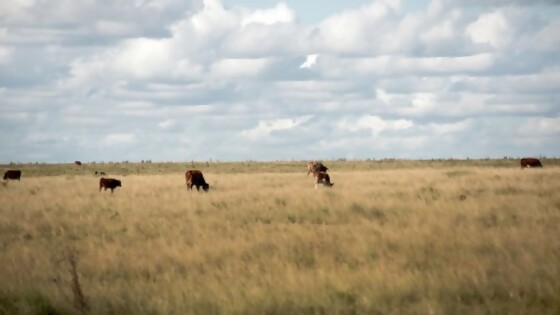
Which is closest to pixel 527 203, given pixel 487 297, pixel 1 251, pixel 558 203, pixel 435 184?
pixel 558 203

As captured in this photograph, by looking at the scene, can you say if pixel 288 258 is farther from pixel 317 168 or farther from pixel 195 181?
pixel 317 168

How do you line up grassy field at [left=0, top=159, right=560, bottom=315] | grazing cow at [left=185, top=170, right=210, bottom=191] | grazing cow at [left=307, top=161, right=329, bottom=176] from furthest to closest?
grazing cow at [left=307, top=161, right=329, bottom=176] < grazing cow at [left=185, top=170, right=210, bottom=191] < grassy field at [left=0, top=159, right=560, bottom=315]

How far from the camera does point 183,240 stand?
15211 mm

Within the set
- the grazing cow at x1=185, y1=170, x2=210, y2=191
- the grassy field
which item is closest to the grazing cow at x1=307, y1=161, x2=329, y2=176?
the grazing cow at x1=185, y1=170, x2=210, y2=191

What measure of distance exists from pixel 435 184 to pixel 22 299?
26218 mm

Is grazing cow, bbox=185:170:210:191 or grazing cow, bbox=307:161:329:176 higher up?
grazing cow, bbox=307:161:329:176

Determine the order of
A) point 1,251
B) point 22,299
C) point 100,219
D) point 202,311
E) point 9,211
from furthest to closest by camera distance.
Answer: point 9,211 → point 100,219 → point 1,251 → point 22,299 → point 202,311

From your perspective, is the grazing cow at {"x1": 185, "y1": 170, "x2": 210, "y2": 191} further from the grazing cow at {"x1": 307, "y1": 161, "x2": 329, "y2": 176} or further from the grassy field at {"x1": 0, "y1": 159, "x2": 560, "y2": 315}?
the grazing cow at {"x1": 307, "y1": 161, "x2": 329, "y2": 176}

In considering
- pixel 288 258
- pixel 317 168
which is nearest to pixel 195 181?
pixel 317 168

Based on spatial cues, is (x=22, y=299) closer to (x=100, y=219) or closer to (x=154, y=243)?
(x=154, y=243)

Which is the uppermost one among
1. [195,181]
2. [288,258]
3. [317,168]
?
[317,168]

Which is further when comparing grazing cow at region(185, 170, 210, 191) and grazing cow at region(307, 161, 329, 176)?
grazing cow at region(307, 161, 329, 176)

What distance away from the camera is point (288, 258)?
1237 centimetres

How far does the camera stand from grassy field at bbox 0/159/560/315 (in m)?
8.71
